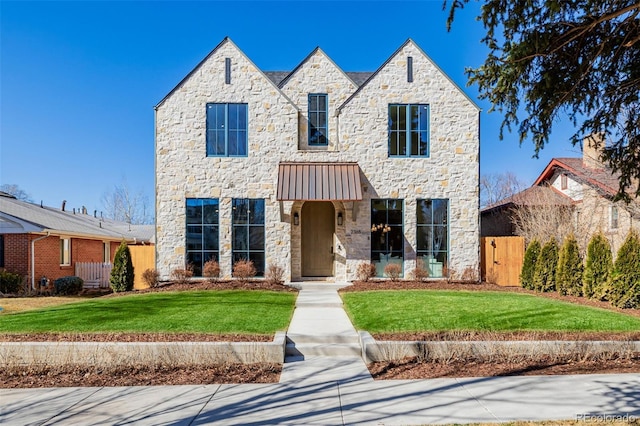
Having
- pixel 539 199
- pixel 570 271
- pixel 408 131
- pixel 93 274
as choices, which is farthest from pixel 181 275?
pixel 539 199

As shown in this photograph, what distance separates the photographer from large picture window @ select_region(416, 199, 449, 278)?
16.6m

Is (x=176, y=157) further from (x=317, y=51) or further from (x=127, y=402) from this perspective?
(x=127, y=402)

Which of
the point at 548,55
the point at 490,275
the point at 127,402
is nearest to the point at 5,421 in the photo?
the point at 127,402

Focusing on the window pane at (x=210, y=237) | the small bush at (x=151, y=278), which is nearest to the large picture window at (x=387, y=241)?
the window pane at (x=210, y=237)

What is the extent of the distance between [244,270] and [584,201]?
1812 cm

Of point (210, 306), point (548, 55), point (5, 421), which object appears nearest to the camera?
point (5, 421)

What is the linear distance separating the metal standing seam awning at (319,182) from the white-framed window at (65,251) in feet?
41.9

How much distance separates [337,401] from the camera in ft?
17.8

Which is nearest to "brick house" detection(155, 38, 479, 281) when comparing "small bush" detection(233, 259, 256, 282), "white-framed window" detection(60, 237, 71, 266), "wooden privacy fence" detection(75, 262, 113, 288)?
"small bush" detection(233, 259, 256, 282)

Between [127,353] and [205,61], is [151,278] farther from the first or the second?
[127,353]

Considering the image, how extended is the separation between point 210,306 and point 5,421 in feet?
19.8

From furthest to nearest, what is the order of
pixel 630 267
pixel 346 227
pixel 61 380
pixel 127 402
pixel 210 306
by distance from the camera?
pixel 346 227, pixel 630 267, pixel 210 306, pixel 61 380, pixel 127 402

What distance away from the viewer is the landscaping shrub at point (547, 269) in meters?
14.8

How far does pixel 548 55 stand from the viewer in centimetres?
692
